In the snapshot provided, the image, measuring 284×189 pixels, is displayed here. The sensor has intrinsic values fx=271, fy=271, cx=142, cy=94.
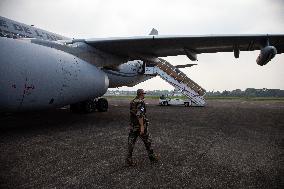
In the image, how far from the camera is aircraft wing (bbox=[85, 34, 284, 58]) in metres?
10.5

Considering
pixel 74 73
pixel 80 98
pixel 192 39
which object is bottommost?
pixel 80 98

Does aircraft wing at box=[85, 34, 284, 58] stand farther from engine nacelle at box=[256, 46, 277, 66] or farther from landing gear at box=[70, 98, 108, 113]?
landing gear at box=[70, 98, 108, 113]

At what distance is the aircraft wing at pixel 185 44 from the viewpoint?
34.4 feet

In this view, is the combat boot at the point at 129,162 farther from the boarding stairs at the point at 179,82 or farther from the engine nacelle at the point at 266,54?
the boarding stairs at the point at 179,82

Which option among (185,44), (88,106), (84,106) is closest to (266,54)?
(185,44)

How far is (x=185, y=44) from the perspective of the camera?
11.7 meters

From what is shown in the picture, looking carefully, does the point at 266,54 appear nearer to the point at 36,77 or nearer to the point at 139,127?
the point at 139,127

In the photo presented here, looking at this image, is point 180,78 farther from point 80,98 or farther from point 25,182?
point 25,182

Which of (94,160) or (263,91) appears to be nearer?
(94,160)

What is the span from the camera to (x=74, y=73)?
951 centimetres

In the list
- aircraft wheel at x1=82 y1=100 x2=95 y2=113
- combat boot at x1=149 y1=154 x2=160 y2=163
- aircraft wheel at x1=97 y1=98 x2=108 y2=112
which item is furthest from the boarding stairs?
combat boot at x1=149 y1=154 x2=160 y2=163

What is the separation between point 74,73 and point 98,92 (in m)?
2.00

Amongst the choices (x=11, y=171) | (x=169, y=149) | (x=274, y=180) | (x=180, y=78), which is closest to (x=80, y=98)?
(x=169, y=149)

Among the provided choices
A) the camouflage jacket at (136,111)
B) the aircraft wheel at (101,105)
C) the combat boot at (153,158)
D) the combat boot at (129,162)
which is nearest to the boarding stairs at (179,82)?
the aircraft wheel at (101,105)
